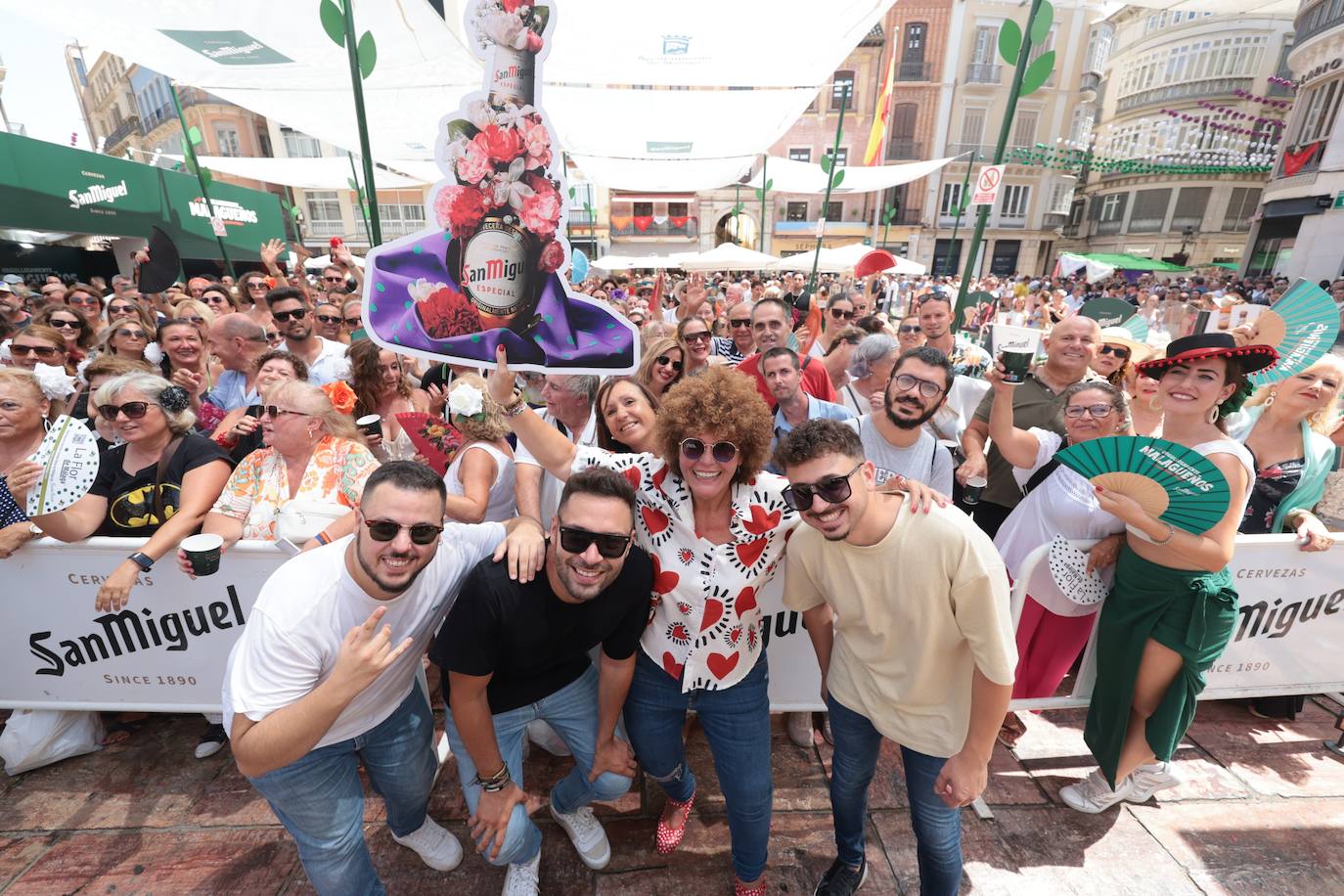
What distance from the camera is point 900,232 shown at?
33.4m

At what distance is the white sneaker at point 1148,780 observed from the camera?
106 inches

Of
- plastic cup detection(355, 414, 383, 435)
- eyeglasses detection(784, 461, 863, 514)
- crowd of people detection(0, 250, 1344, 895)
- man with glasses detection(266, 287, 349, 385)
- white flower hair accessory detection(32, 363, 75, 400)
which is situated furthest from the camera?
man with glasses detection(266, 287, 349, 385)

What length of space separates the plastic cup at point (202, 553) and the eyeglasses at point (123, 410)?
34.3 inches

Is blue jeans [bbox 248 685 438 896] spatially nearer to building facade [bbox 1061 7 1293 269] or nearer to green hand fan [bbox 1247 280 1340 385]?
green hand fan [bbox 1247 280 1340 385]

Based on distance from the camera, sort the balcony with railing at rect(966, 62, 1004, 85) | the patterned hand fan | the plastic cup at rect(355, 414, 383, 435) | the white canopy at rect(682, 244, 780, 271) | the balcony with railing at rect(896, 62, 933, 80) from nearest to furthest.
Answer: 1. the patterned hand fan
2. the plastic cup at rect(355, 414, 383, 435)
3. the white canopy at rect(682, 244, 780, 271)
4. the balcony with railing at rect(966, 62, 1004, 85)
5. the balcony with railing at rect(896, 62, 933, 80)

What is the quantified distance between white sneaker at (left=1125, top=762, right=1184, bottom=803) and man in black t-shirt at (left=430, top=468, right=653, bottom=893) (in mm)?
2426

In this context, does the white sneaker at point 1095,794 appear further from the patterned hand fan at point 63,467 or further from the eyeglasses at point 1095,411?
the patterned hand fan at point 63,467

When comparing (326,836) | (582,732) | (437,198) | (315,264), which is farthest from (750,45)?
(315,264)

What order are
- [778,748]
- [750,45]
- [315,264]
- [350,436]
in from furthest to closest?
[315,264], [750,45], [778,748], [350,436]

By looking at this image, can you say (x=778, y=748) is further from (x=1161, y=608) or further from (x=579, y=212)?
(x=579, y=212)

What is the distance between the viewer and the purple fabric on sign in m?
2.03

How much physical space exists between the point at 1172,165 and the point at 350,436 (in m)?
42.9

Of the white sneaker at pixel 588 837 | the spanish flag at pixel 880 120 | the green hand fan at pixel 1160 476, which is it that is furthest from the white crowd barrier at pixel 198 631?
the spanish flag at pixel 880 120

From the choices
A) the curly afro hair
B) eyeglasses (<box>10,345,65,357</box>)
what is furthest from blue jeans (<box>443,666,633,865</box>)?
eyeglasses (<box>10,345,65,357</box>)
